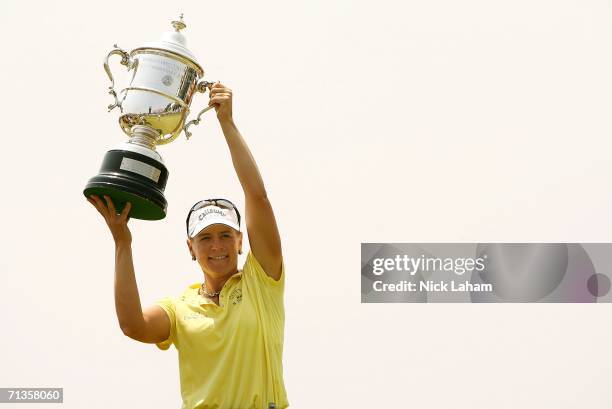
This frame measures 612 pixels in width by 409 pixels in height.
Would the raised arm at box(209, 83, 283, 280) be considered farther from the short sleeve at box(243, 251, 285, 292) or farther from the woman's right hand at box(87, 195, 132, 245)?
the woman's right hand at box(87, 195, 132, 245)

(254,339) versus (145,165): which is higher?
(145,165)

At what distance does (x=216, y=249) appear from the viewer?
1.94 m

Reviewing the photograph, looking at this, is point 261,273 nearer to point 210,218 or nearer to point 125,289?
point 210,218

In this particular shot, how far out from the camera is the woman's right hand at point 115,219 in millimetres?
1819

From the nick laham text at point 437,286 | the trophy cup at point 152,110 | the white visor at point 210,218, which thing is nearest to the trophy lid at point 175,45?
the trophy cup at point 152,110

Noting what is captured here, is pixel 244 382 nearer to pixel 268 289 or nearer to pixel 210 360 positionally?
pixel 210 360

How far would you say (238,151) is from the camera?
185 centimetres

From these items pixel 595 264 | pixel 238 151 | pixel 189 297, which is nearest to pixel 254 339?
pixel 189 297

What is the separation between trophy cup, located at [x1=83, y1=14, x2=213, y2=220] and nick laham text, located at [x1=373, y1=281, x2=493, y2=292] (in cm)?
A: 218

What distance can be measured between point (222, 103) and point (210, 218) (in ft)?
0.95

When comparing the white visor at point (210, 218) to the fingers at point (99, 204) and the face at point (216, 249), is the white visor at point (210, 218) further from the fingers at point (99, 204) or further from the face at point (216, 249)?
the fingers at point (99, 204)

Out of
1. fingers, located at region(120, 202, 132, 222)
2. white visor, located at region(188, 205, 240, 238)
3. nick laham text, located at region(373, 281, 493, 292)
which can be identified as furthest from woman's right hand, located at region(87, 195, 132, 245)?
nick laham text, located at region(373, 281, 493, 292)

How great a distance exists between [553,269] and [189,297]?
8.92 ft

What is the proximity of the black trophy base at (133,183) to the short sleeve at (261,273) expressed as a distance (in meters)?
0.25
